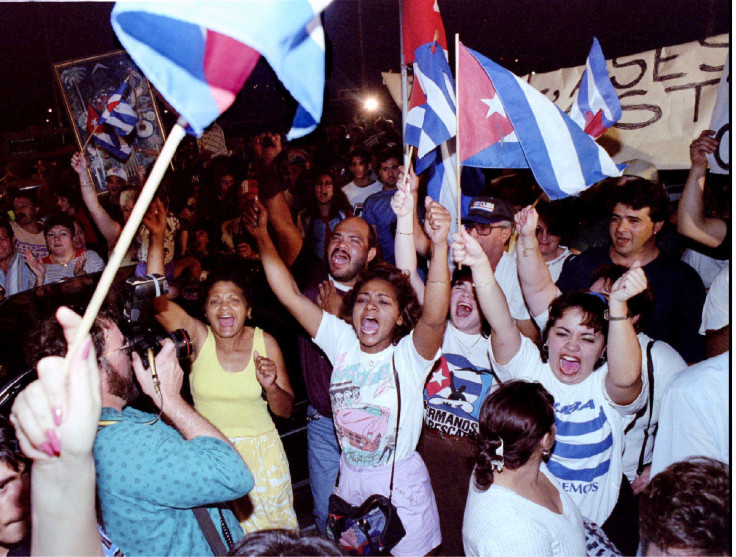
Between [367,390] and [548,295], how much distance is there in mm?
1242

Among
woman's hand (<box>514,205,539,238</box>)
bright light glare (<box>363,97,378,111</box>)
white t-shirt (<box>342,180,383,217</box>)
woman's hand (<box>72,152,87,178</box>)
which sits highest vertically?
bright light glare (<box>363,97,378,111</box>)

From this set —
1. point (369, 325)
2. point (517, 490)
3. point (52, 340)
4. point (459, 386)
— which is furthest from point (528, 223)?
point (52, 340)

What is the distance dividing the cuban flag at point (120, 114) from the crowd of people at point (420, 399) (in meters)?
1.28

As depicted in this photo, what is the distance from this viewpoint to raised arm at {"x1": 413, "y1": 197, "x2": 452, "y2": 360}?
2.67 meters

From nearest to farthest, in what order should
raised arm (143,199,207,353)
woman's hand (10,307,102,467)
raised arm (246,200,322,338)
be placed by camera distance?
1. woman's hand (10,307,102,467)
2. raised arm (246,200,322,338)
3. raised arm (143,199,207,353)

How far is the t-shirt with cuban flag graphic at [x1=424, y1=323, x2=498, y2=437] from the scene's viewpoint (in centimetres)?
326

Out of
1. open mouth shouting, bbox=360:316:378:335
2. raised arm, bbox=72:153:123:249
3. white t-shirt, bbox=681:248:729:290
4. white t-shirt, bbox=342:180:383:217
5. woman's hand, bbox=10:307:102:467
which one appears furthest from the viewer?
white t-shirt, bbox=342:180:383:217

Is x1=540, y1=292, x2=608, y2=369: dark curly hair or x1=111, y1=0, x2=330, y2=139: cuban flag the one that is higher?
x1=111, y1=0, x2=330, y2=139: cuban flag

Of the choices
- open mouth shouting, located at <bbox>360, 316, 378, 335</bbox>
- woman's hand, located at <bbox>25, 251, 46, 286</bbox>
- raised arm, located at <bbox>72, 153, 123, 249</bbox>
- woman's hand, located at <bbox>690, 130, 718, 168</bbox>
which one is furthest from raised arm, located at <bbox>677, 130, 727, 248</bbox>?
woman's hand, located at <bbox>25, 251, 46, 286</bbox>

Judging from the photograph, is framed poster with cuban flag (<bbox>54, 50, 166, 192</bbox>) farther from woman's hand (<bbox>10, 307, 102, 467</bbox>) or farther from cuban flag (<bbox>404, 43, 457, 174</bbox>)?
woman's hand (<bbox>10, 307, 102, 467</bbox>)

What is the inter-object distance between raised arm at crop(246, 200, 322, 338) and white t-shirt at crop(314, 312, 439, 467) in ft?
1.22

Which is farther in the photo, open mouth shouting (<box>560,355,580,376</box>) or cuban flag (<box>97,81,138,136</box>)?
cuban flag (<box>97,81,138,136</box>)

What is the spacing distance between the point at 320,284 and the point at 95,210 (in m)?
2.62

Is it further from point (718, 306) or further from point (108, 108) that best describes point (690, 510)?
point (108, 108)
